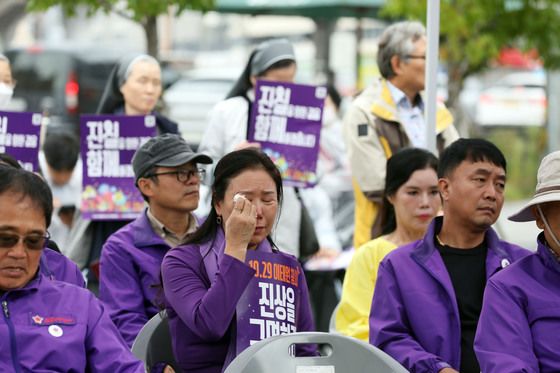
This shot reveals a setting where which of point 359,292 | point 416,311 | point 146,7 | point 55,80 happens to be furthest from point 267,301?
point 55,80

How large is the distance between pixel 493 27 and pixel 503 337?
440 inches

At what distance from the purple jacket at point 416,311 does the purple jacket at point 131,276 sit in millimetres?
1134

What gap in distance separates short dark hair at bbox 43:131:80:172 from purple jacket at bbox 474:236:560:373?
5398 mm

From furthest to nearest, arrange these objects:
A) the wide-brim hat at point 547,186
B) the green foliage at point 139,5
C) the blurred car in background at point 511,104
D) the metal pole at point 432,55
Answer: the blurred car in background at point 511,104
the green foliage at point 139,5
the metal pole at point 432,55
the wide-brim hat at point 547,186

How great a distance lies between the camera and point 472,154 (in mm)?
5430

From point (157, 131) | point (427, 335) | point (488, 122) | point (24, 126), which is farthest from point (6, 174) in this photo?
point (488, 122)

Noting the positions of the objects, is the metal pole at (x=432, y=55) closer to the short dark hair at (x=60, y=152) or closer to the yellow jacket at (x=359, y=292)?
the yellow jacket at (x=359, y=292)

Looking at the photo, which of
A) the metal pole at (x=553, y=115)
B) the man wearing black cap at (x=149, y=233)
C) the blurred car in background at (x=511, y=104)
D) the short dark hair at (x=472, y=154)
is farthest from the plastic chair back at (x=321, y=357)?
the blurred car in background at (x=511, y=104)

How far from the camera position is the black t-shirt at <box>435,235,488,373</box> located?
5.16 m

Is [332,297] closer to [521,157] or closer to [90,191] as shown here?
[90,191]

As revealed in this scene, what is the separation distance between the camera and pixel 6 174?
4480 millimetres

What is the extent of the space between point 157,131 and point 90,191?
0.57 m

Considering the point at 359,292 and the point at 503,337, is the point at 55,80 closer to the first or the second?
the point at 359,292

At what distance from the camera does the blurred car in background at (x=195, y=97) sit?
18.4 metres
